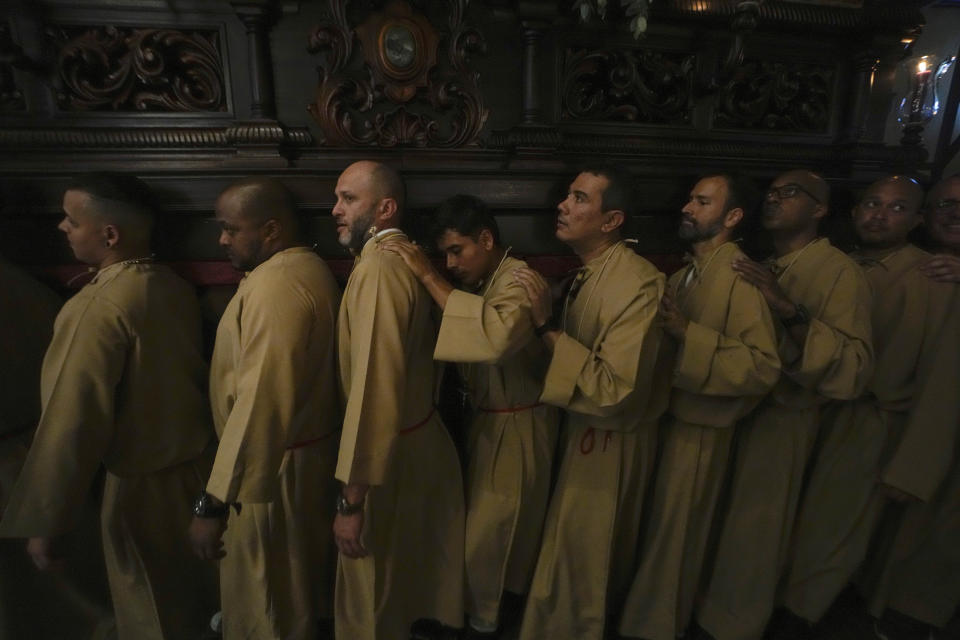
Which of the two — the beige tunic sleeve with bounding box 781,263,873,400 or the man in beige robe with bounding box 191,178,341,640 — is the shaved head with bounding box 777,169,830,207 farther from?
the man in beige robe with bounding box 191,178,341,640

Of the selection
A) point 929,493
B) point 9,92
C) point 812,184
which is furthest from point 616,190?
point 9,92

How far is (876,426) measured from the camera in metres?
2.21

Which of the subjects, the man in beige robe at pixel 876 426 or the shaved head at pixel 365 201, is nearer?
the shaved head at pixel 365 201

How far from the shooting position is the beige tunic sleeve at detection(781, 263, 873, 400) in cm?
185

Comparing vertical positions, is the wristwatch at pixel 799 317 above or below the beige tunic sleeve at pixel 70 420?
above

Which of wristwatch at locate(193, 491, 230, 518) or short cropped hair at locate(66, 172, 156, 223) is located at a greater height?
short cropped hair at locate(66, 172, 156, 223)

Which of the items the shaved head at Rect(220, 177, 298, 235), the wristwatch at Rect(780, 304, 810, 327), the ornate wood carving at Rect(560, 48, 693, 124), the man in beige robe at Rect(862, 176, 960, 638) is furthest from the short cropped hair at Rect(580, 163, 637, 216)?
the man in beige robe at Rect(862, 176, 960, 638)

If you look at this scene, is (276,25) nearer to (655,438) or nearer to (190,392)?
(190,392)

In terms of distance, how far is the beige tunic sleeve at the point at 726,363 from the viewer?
5.72 ft

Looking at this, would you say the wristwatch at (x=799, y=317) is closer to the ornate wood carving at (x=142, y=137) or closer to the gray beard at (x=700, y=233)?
the gray beard at (x=700, y=233)

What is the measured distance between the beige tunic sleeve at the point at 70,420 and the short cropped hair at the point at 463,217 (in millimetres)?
1336

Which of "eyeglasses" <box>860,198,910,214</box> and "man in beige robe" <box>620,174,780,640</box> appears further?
"eyeglasses" <box>860,198,910,214</box>

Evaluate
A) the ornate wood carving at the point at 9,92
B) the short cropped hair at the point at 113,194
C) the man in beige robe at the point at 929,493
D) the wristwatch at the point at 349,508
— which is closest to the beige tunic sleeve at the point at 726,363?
the man in beige robe at the point at 929,493

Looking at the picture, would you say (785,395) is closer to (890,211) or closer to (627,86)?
(890,211)
